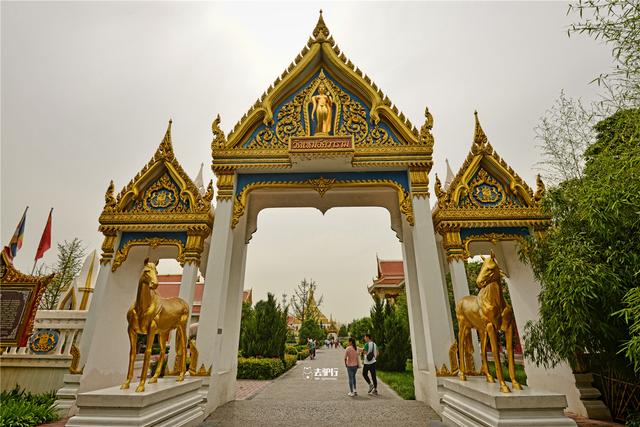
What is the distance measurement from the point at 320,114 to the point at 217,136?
266 centimetres

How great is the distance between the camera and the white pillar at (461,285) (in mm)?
6441

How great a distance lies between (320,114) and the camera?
26.2 feet

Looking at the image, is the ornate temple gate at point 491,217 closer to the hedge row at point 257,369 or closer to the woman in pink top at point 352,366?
the woman in pink top at point 352,366

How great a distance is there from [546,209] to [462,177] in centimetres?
194

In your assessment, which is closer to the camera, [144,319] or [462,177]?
[144,319]

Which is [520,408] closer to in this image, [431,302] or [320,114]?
[431,302]

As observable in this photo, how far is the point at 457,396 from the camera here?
488 cm

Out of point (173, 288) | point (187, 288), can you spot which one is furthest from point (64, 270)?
point (187, 288)

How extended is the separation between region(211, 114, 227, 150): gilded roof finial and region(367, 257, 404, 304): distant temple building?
22159mm

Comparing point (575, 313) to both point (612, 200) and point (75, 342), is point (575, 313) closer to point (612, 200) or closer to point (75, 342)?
point (612, 200)

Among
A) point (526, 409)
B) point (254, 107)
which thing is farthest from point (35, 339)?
point (526, 409)

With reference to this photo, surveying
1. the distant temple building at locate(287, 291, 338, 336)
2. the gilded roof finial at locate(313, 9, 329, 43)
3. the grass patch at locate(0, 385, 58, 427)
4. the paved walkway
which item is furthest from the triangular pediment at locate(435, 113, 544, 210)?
the distant temple building at locate(287, 291, 338, 336)

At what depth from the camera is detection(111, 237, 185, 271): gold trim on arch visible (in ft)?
24.6

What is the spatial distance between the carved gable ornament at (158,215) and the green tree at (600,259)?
23.1ft
